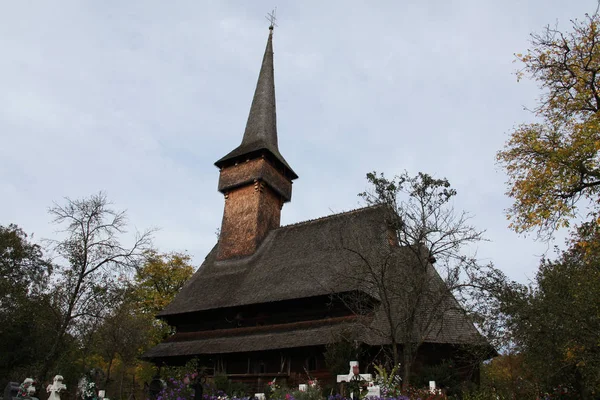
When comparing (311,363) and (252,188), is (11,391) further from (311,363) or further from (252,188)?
(252,188)

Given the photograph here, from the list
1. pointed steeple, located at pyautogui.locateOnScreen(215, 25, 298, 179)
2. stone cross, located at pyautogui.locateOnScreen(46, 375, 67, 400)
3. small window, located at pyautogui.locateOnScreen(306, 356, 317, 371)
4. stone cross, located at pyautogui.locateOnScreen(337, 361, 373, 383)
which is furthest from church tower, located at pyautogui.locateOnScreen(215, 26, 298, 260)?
stone cross, located at pyautogui.locateOnScreen(46, 375, 67, 400)

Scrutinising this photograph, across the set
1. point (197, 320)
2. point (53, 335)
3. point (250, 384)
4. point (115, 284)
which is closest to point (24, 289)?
point (53, 335)

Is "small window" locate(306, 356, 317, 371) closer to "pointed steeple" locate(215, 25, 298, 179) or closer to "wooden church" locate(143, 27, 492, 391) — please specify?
"wooden church" locate(143, 27, 492, 391)

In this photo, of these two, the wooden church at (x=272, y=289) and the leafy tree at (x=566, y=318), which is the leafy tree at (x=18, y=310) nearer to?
the wooden church at (x=272, y=289)

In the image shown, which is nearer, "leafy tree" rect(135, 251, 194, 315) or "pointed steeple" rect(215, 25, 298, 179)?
"pointed steeple" rect(215, 25, 298, 179)

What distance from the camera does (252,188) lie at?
3008 centimetres

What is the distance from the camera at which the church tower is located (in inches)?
1156

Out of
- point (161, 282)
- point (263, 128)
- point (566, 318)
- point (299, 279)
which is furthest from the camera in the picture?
point (161, 282)

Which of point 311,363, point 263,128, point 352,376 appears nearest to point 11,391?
point 352,376

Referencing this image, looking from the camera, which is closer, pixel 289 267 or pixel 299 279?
pixel 299 279

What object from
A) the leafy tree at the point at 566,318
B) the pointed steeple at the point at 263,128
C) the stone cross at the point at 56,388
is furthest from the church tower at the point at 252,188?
the stone cross at the point at 56,388

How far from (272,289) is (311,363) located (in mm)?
4197

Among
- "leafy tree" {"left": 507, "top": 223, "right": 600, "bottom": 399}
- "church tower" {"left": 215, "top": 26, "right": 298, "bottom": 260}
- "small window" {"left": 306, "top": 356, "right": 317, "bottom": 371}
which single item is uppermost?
"church tower" {"left": 215, "top": 26, "right": 298, "bottom": 260}

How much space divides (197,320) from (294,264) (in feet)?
20.7
